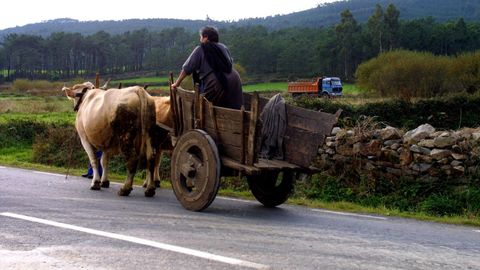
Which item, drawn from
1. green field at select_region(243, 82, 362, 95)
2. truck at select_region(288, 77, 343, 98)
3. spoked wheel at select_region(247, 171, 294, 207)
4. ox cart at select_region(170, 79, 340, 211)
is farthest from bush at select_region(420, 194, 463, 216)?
truck at select_region(288, 77, 343, 98)

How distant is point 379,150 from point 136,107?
528cm

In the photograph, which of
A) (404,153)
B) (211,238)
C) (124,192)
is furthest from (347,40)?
(211,238)

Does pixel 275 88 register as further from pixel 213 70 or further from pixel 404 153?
pixel 213 70

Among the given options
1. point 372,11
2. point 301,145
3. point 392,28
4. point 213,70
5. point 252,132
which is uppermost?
point 372,11

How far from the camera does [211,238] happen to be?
630cm

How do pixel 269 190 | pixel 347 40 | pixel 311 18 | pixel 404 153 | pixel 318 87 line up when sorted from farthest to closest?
1. pixel 311 18
2. pixel 347 40
3. pixel 318 87
4. pixel 404 153
5. pixel 269 190

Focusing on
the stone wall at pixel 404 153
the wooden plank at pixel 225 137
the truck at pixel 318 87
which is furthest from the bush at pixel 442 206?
the truck at pixel 318 87

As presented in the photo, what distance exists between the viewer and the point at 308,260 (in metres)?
5.48

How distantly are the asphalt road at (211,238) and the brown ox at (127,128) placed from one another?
80 centimetres

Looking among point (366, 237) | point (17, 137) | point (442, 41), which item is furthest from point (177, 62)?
point (366, 237)

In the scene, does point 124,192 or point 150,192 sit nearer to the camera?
point 124,192

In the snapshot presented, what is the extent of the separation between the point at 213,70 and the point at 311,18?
17864 cm

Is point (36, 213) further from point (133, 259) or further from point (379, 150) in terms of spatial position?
point (379, 150)

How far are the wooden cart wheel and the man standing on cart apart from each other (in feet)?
2.31
